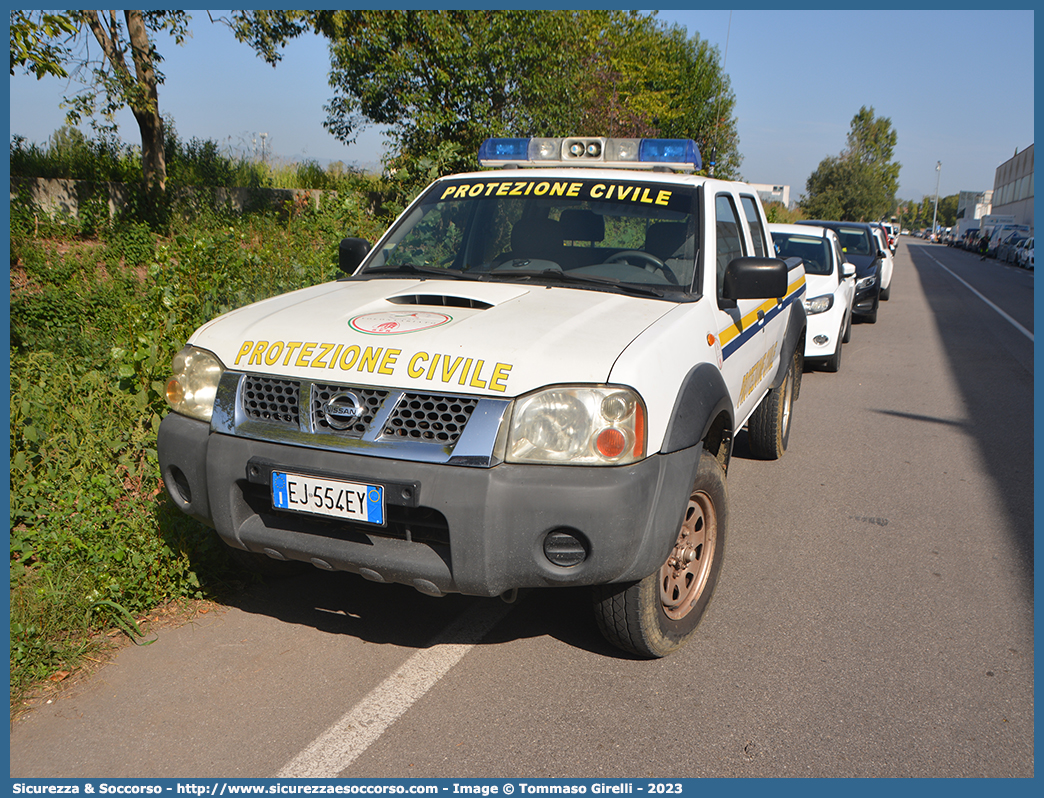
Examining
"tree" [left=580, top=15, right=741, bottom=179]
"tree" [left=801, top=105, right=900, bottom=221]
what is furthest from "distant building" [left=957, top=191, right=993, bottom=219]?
"tree" [left=580, top=15, right=741, bottom=179]

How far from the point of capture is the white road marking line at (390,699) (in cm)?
280

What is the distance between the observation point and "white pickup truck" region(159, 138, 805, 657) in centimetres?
283

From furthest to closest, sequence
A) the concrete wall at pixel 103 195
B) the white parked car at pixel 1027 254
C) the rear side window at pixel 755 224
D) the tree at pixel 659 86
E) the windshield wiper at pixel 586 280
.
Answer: the white parked car at pixel 1027 254
the tree at pixel 659 86
the concrete wall at pixel 103 195
the rear side window at pixel 755 224
the windshield wiper at pixel 586 280

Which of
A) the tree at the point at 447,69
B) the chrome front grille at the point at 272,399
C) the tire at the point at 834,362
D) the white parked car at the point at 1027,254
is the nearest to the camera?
the chrome front grille at the point at 272,399

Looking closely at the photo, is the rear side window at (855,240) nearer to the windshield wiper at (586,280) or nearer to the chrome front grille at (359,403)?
the windshield wiper at (586,280)

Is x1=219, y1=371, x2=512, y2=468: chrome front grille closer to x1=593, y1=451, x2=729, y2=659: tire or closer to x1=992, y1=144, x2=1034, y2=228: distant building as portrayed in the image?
x1=593, y1=451, x2=729, y2=659: tire

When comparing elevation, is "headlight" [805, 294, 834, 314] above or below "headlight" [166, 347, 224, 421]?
above

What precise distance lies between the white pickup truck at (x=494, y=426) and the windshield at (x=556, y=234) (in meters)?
0.03

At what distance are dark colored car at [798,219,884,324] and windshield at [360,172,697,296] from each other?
35.3 feet

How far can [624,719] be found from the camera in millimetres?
3064

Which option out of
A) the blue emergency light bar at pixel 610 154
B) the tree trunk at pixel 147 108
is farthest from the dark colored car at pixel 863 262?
the tree trunk at pixel 147 108

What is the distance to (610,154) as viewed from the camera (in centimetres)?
532

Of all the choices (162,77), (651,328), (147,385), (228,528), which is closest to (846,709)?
(651,328)
